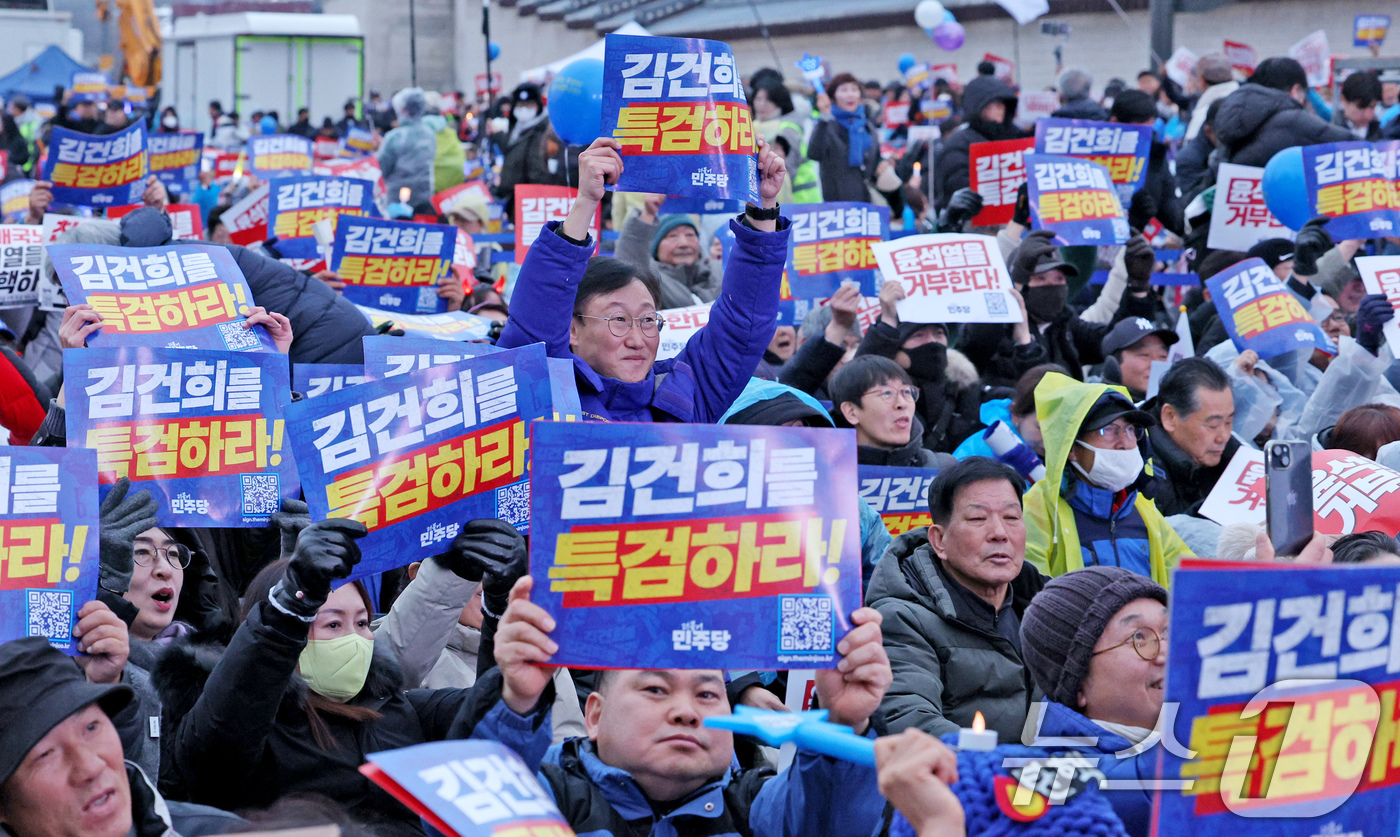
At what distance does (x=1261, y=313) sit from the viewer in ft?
23.0

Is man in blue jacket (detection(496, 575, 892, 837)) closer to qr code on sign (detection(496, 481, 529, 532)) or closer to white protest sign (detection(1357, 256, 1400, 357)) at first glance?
qr code on sign (detection(496, 481, 529, 532))

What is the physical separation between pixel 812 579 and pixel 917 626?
1.23 meters

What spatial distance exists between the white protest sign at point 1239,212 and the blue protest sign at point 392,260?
436 cm

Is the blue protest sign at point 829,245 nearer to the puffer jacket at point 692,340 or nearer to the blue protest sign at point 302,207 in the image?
the blue protest sign at point 302,207

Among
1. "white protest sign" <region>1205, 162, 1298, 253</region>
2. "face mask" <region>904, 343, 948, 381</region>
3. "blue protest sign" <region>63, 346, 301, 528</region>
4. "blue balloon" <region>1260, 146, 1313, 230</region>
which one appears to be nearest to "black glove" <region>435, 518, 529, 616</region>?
"blue protest sign" <region>63, 346, 301, 528</region>

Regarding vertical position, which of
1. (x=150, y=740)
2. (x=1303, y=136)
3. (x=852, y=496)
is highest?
(x=1303, y=136)

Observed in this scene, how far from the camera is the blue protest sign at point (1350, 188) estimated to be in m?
7.93

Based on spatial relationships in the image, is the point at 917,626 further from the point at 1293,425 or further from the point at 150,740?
the point at 1293,425

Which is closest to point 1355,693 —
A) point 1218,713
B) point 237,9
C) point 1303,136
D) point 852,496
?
point 1218,713

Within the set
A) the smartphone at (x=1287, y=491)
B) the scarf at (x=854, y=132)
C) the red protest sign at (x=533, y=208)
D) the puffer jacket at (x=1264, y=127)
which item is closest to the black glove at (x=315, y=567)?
the smartphone at (x=1287, y=491)

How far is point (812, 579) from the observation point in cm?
273

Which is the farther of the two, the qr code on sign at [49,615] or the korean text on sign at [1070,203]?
the korean text on sign at [1070,203]

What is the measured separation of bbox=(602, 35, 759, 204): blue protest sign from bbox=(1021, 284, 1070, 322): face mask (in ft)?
12.0

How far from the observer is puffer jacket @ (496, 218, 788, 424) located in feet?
13.0
